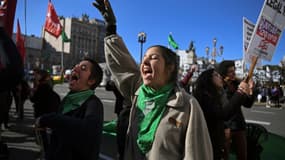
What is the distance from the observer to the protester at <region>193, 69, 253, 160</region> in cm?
262

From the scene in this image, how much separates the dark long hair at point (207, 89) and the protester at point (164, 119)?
3.52 ft

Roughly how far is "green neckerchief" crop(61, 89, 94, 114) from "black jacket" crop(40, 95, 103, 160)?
32 mm

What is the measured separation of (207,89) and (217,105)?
0.21 meters

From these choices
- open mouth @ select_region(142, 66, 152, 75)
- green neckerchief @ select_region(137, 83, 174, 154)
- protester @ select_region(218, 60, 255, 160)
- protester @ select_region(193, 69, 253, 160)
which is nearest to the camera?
green neckerchief @ select_region(137, 83, 174, 154)

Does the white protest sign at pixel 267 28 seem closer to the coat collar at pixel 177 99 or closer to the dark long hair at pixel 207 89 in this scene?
the dark long hair at pixel 207 89

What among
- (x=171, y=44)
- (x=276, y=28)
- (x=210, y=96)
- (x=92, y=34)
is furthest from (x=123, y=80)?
(x=92, y=34)

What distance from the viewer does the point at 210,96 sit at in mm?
2785

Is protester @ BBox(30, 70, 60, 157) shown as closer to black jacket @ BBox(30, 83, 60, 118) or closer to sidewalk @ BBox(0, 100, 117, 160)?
black jacket @ BBox(30, 83, 60, 118)

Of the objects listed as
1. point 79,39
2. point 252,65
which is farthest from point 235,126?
point 79,39

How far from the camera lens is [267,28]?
3209mm

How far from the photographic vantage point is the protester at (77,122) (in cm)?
182

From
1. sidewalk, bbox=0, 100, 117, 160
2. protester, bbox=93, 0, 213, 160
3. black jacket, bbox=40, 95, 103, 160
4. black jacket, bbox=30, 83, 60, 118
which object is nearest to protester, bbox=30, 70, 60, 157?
black jacket, bbox=30, 83, 60, 118

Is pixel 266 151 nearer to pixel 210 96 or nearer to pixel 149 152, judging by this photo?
pixel 210 96

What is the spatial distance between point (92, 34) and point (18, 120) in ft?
414
